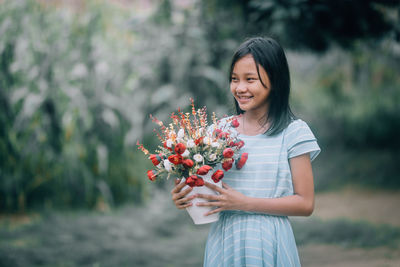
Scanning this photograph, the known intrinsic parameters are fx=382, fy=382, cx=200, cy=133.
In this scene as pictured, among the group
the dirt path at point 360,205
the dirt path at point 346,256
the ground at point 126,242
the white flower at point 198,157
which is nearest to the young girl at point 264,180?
the white flower at point 198,157

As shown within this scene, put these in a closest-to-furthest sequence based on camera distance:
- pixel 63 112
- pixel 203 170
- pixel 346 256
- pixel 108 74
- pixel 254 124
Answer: pixel 203 170 → pixel 254 124 → pixel 346 256 → pixel 63 112 → pixel 108 74

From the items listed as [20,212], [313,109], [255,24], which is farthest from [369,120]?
[20,212]

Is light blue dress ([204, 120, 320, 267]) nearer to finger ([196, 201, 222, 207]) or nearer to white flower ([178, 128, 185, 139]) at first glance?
finger ([196, 201, 222, 207])

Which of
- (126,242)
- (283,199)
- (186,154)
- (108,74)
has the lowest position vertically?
(126,242)

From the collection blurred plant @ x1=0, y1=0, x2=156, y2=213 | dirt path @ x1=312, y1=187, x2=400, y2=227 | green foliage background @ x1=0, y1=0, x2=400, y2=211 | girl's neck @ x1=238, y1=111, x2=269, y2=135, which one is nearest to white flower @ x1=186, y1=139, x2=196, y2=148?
girl's neck @ x1=238, y1=111, x2=269, y2=135

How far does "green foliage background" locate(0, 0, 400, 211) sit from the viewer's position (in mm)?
3850

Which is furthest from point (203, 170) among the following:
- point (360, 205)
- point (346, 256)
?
point (360, 205)

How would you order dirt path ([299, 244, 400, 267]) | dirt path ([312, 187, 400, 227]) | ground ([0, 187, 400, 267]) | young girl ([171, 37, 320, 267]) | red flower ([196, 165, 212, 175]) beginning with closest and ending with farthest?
red flower ([196, 165, 212, 175]), young girl ([171, 37, 320, 267]), ground ([0, 187, 400, 267]), dirt path ([299, 244, 400, 267]), dirt path ([312, 187, 400, 227])

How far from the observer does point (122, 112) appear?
445 centimetres

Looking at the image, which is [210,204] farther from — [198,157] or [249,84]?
[249,84]

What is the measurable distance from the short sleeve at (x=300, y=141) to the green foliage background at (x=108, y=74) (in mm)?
2126

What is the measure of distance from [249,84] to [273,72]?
114mm

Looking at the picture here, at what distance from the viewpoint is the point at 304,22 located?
3691 mm

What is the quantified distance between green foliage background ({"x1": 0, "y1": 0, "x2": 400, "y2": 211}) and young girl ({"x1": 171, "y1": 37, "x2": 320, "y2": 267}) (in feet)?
6.60
